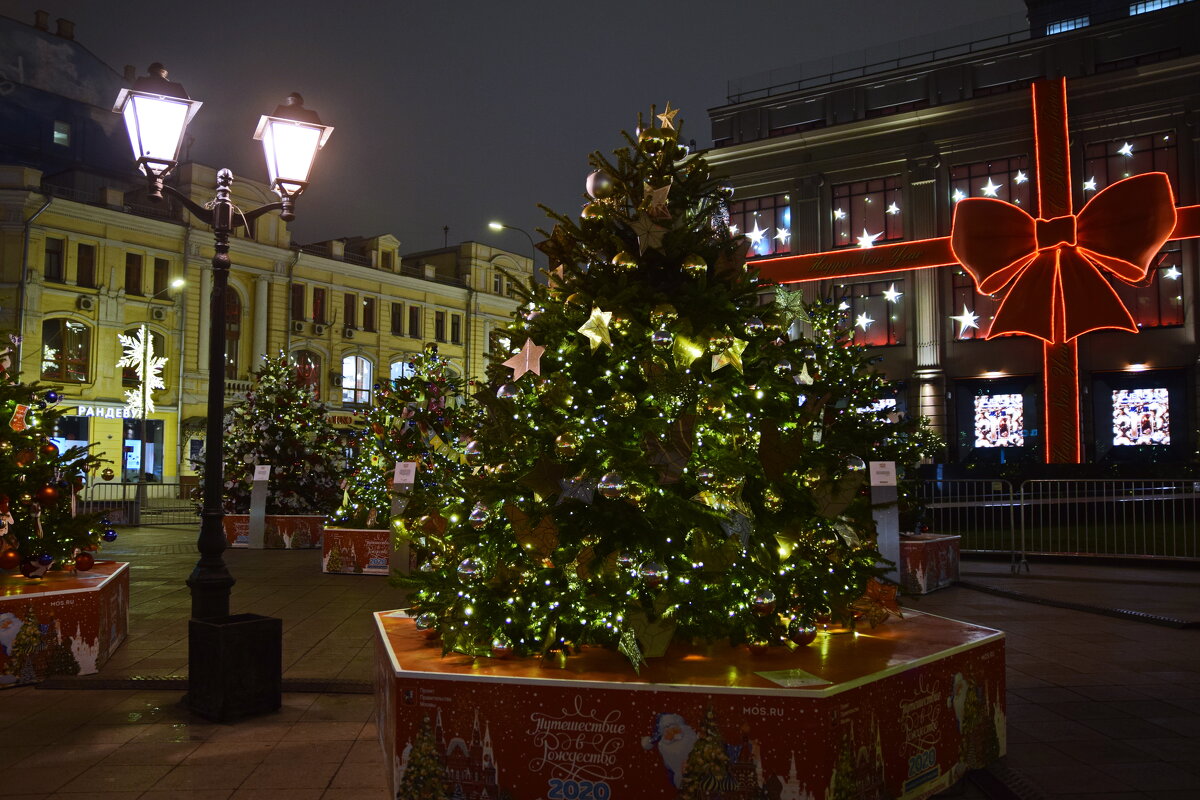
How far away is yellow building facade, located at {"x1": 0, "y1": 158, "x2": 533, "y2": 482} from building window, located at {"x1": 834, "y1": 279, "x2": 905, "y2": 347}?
42.5ft

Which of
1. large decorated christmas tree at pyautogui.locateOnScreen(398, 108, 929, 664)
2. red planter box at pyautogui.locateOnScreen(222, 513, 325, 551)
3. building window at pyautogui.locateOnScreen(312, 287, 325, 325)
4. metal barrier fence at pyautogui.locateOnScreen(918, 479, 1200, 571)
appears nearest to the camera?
large decorated christmas tree at pyautogui.locateOnScreen(398, 108, 929, 664)

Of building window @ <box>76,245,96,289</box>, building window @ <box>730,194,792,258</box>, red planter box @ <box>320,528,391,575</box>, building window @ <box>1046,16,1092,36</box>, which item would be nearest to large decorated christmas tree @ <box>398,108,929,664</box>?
red planter box @ <box>320,528,391,575</box>

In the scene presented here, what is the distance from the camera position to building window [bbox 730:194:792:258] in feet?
116

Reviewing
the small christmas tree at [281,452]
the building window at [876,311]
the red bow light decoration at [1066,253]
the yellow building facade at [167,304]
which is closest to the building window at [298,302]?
the yellow building facade at [167,304]

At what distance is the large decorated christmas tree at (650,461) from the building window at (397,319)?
154ft

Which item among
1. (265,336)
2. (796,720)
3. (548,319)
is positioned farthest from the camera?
(265,336)

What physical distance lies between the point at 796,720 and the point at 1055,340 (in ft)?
80.8

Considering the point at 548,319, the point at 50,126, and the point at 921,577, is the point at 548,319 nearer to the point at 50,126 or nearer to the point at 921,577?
the point at 921,577

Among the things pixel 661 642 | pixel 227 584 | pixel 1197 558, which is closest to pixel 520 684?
pixel 661 642

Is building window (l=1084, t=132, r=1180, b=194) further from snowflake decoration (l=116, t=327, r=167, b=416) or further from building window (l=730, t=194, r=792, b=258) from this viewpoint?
snowflake decoration (l=116, t=327, r=167, b=416)

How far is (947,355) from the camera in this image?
105 feet

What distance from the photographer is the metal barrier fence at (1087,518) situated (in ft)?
49.1

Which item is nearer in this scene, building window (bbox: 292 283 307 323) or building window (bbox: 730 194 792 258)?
building window (bbox: 730 194 792 258)

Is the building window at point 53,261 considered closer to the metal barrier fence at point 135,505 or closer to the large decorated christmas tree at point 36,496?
the metal barrier fence at point 135,505
